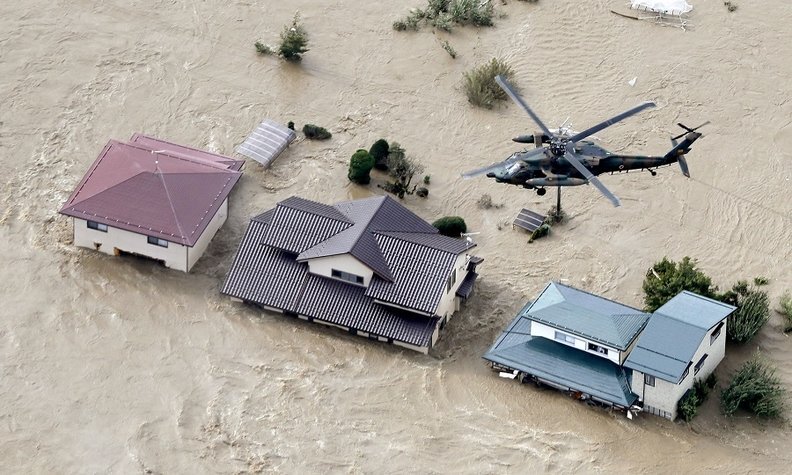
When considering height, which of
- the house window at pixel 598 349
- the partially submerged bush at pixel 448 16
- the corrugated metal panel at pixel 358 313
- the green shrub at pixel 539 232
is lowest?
the corrugated metal panel at pixel 358 313

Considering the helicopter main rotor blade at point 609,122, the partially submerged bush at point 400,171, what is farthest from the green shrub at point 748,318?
the partially submerged bush at point 400,171

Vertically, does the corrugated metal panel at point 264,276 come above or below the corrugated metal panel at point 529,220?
below

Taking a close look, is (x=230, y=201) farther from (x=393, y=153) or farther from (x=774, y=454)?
(x=774, y=454)

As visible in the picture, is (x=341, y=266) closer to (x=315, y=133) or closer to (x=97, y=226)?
(x=97, y=226)

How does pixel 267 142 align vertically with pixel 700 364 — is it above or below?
below

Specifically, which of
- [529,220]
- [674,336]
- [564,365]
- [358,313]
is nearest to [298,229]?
[358,313]

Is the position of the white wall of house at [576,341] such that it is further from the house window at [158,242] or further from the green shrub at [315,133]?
the green shrub at [315,133]
